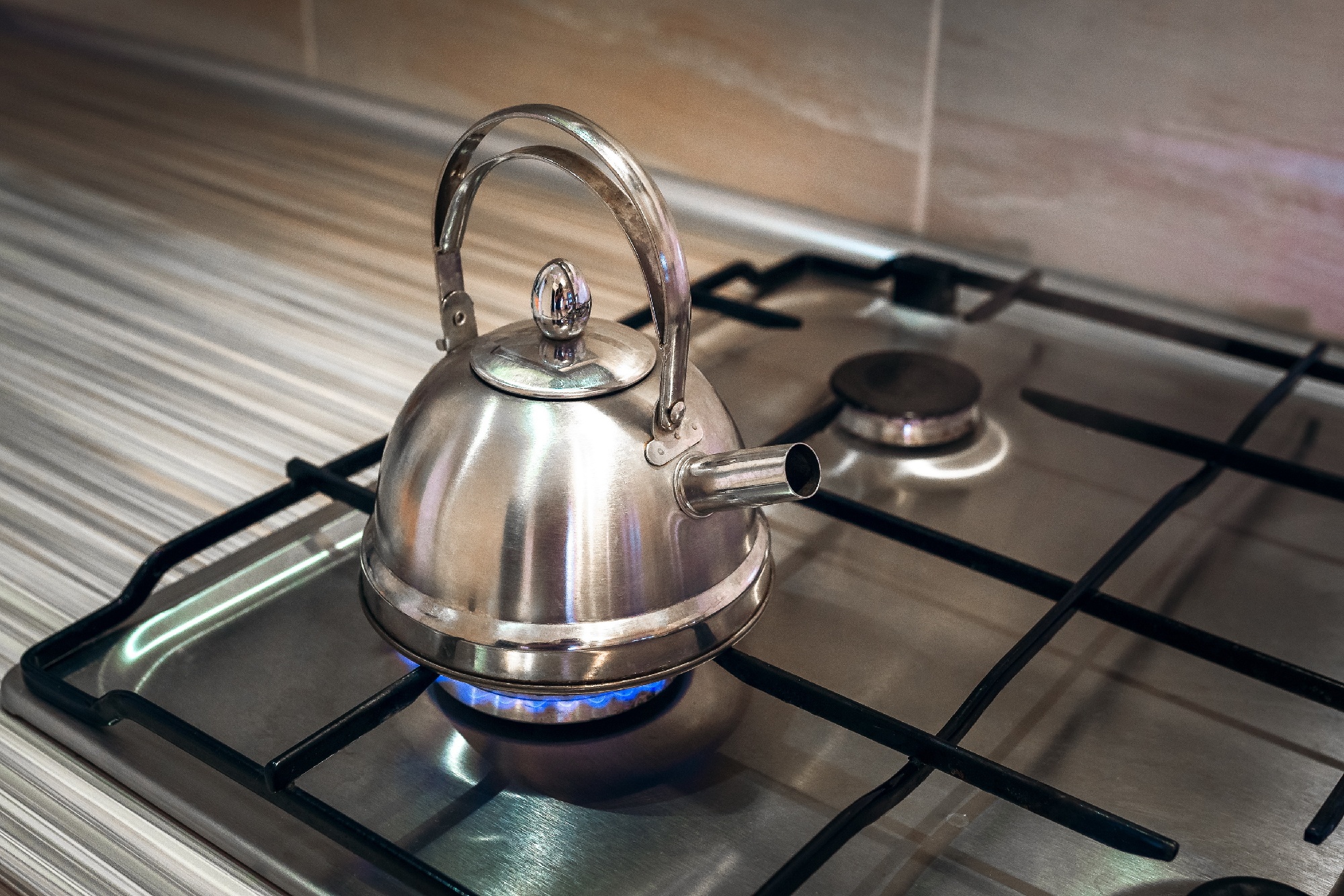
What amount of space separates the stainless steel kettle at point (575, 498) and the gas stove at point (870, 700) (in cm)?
5

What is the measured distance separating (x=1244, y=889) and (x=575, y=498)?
0.29 metres

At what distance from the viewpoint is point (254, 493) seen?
0.77 meters

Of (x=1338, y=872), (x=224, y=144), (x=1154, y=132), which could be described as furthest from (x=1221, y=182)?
(x=224, y=144)

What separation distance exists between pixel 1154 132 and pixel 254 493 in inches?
25.5

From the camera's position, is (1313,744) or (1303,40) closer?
(1313,744)

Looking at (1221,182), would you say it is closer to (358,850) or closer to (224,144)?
(358,850)

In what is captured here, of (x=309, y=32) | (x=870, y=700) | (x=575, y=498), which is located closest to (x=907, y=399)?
(x=870, y=700)

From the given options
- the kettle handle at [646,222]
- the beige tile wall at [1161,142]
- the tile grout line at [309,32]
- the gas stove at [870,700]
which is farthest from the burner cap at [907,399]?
the tile grout line at [309,32]

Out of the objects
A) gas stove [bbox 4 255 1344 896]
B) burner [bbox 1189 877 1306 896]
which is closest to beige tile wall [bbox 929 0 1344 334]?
gas stove [bbox 4 255 1344 896]

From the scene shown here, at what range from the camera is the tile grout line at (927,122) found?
1017 millimetres

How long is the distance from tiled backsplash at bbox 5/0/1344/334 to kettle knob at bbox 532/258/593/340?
572 millimetres

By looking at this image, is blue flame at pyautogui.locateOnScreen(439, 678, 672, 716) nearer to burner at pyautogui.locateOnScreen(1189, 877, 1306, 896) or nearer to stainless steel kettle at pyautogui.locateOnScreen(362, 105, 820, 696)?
stainless steel kettle at pyautogui.locateOnScreen(362, 105, 820, 696)

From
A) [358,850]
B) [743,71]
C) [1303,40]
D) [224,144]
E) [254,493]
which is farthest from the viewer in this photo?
[224,144]

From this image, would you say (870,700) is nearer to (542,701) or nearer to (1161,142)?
(542,701)
